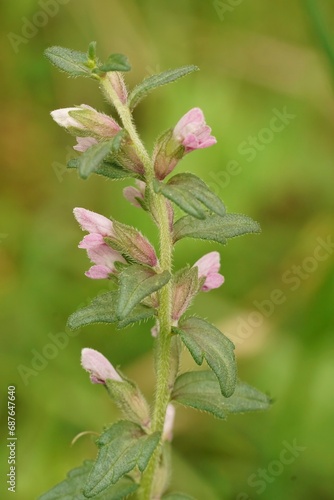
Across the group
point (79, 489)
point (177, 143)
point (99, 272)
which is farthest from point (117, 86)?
point (79, 489)

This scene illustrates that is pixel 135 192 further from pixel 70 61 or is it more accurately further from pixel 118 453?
pixel 118 453

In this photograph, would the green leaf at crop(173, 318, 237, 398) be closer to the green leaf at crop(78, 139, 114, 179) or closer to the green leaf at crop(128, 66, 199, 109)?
the green leaf at crop(78, 139, 114, 179)

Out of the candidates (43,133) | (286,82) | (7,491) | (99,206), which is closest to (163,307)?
(7,491)

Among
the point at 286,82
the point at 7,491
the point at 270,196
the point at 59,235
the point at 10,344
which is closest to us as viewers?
the point at 7,491

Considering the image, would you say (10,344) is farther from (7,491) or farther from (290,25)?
(290,25)

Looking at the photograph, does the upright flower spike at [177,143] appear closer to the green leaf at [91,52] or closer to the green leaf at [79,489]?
the green leaf at [91,52]

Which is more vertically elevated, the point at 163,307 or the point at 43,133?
the point at 43,133
